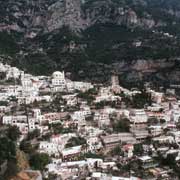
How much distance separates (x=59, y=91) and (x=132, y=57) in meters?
35.0

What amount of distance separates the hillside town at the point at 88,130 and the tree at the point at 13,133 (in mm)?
179

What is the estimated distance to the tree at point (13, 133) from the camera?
4525 centimetres

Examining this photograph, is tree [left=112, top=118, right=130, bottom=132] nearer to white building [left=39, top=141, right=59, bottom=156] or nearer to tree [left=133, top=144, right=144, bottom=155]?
tree [left=133, top=144, right=144, bottom=155]

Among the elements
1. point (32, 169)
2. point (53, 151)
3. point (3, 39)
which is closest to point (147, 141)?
point (53, 151)

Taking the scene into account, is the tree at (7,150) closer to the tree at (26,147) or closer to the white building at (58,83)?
the tree at (26,147)

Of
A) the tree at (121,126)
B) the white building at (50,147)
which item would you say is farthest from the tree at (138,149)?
the white building at (50,147)

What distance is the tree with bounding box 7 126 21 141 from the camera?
45250 mm

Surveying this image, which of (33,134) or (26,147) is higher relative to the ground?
(33,134)

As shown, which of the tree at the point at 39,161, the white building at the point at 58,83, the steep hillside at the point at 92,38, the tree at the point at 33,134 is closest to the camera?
the tree at the point at 39,161

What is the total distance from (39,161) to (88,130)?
27.3 feet

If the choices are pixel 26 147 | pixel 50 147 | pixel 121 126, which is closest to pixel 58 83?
pixel 121 126

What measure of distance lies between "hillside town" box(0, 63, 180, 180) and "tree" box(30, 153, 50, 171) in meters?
0.07

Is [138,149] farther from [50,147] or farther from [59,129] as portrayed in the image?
[50,147]

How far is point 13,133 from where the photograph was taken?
45.7 metres
